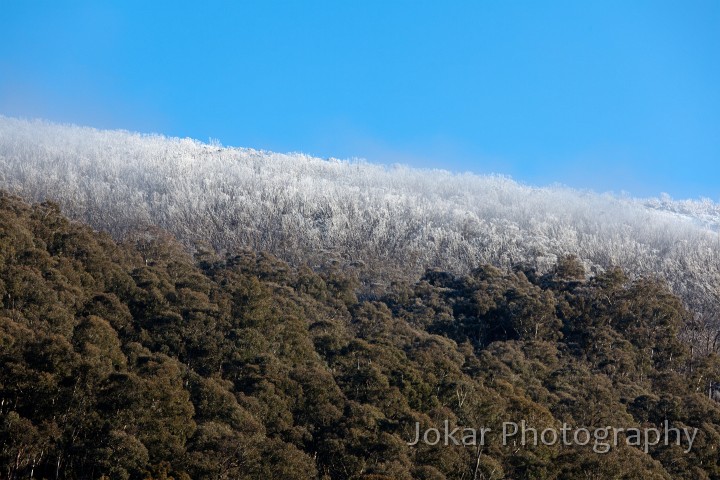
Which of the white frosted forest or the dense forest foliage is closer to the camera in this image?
the dense forest foliage

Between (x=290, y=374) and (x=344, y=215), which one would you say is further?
(x=344, y=215)

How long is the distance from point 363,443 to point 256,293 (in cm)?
1690

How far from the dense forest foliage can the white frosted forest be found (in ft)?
52.1

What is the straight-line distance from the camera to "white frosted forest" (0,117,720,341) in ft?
283

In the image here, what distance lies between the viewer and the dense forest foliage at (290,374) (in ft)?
90.4

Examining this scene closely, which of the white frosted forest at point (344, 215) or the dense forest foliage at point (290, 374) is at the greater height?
the white frosted forest at point (344, 215)

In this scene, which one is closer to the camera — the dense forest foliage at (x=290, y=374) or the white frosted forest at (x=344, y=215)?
the dense forest foliage at (x=290, y=374)

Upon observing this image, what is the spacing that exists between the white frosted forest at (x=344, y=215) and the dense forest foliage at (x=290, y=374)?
15891 millimetres

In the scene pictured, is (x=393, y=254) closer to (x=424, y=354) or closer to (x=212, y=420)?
(x=424, y=354)

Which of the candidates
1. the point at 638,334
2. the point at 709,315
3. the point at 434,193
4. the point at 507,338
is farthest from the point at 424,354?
the point at 434,193

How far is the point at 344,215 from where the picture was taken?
325ft

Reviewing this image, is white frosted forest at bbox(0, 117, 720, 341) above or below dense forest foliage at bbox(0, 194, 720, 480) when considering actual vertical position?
above

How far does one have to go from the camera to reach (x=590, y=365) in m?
51.5

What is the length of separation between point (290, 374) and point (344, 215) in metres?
64.5
